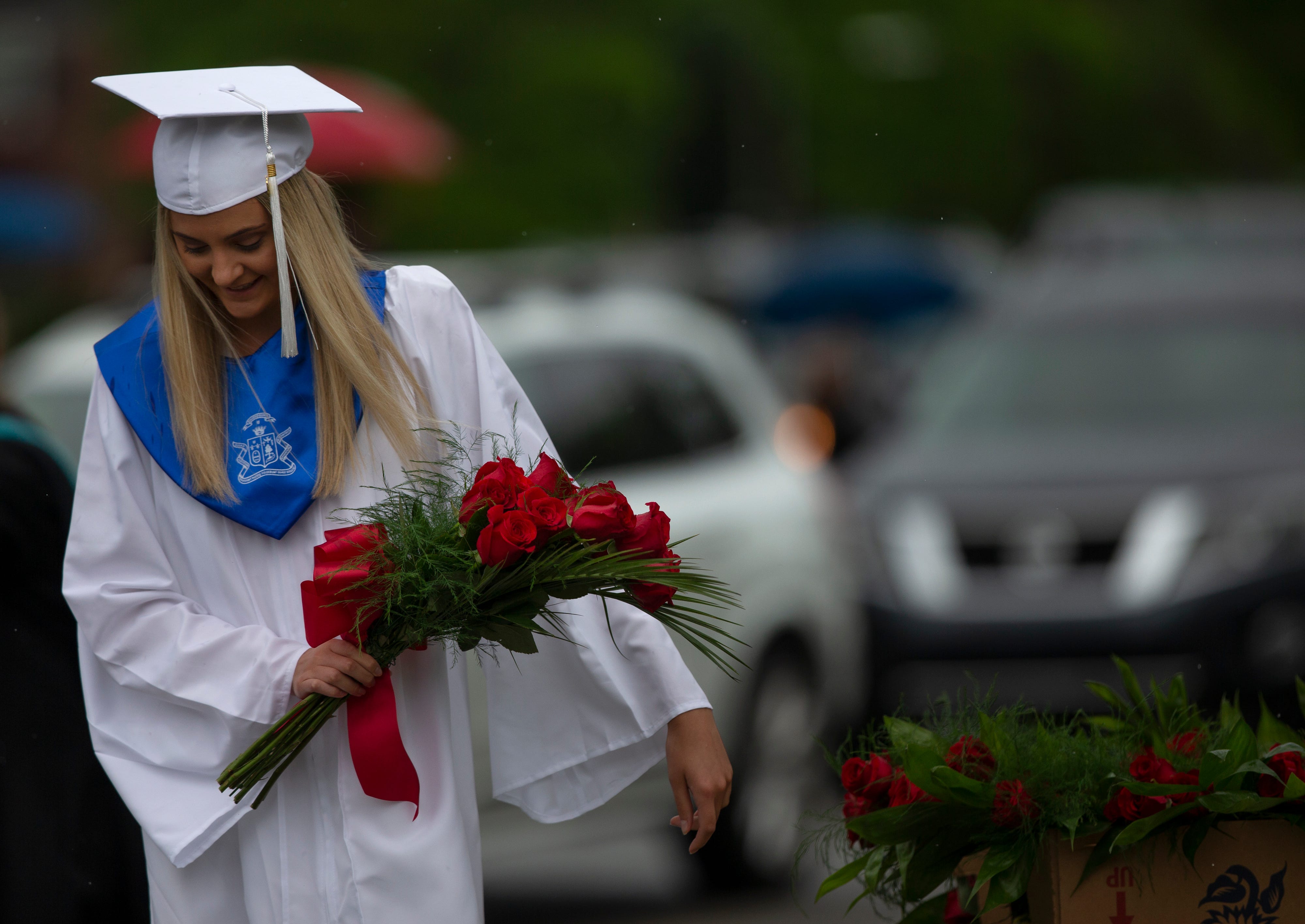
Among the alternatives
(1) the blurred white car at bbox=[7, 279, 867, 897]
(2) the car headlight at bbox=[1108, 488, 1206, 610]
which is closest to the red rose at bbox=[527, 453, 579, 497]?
(1) the blurred white car at bbox=[7, 279, 867, 897]

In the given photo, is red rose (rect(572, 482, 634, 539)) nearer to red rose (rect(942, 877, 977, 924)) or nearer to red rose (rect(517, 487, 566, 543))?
Result: red rose (rect(517, 487, 566, 543))

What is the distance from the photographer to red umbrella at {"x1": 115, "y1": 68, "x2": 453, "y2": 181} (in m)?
10.7

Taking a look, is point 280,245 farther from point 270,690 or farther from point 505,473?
point 270,690

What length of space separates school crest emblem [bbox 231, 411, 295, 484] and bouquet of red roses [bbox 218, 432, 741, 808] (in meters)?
0.14

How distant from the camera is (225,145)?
2600 millimetres

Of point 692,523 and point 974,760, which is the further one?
point 692,523

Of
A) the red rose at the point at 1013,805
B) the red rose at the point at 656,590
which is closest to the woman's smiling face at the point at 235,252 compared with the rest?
the red rose at the point at 656,590

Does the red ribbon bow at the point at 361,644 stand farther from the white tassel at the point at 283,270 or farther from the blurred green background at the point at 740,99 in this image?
the blurred green background at the point at 740,99

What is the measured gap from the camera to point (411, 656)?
2686 mm

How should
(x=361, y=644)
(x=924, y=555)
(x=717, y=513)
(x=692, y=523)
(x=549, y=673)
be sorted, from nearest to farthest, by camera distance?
(x=361, y=644), (x=549, y=673), (x=692, y=523), (x=717, y=513), (x=924, y=555)

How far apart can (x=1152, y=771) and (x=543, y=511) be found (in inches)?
39.7

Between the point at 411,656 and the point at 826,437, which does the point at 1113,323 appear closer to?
the point at 826,437

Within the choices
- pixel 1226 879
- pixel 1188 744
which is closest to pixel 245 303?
pixel 1188 744

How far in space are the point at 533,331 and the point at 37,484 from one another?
2.93m
